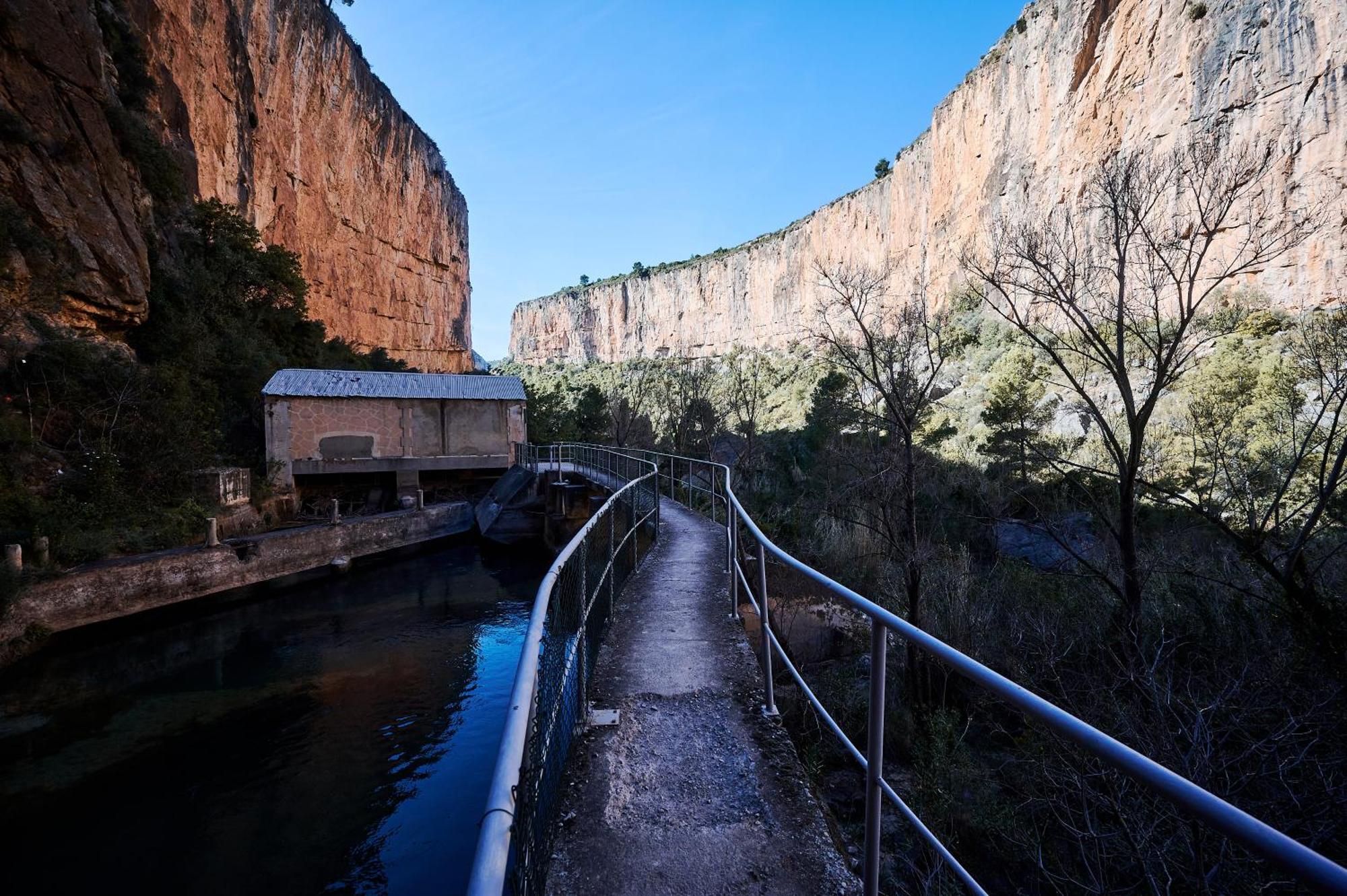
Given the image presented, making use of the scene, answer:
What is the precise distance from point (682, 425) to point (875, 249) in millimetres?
35492

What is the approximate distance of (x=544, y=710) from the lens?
7.69 feet

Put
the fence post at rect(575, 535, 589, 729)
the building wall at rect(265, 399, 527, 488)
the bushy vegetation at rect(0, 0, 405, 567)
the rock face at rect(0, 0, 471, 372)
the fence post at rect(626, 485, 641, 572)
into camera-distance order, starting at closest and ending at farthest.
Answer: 1. the fence post at rect(575, 535, 589, 729)
2. the fence post at rect(626, 485, 641, 572)
3. the bushy vegetation at rect(0, 0, 405, 567)
4. the rock face at rect(0, 0, 471, 372)
5. the building wall at rect(265, 399, 527, 488)

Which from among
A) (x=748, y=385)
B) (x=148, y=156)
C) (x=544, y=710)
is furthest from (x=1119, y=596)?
(x=748, y=385)

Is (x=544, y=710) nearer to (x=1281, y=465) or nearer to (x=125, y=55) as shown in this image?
(x=1281, y=465)

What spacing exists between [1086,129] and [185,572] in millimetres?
42372

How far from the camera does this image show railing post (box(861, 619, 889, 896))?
210cm

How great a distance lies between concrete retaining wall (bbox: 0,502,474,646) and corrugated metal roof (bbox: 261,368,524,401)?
15.4 ft

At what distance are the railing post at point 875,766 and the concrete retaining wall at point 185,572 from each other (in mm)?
14173

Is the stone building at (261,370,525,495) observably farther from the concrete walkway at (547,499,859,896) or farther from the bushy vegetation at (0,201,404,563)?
the concrete walkway at (547,499,859,896)

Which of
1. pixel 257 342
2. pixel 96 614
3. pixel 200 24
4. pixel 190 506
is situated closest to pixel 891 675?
pixel 96 614

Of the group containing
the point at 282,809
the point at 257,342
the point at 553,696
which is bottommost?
the point at 282,809

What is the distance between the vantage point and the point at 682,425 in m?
29.4

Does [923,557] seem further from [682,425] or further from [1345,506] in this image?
[682,425]

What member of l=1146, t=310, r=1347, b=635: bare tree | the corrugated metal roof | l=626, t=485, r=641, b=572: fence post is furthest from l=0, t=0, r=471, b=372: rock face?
l=1146, t=310, r=1347, b=635: bare tree
